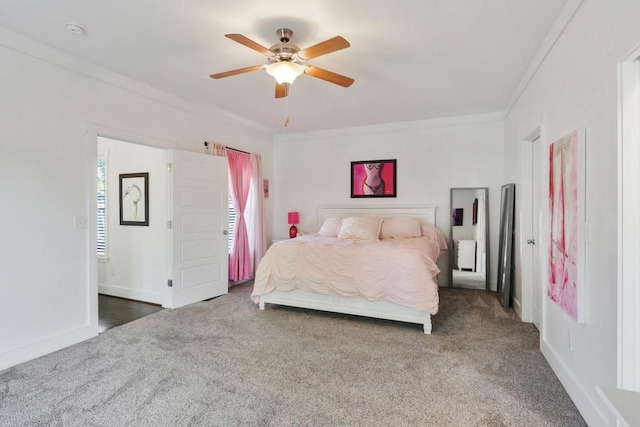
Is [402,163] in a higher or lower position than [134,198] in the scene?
higher

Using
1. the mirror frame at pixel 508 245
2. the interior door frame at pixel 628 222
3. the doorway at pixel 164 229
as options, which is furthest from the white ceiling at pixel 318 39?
the mirror frame at pixel 508 245

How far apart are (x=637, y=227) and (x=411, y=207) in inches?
149

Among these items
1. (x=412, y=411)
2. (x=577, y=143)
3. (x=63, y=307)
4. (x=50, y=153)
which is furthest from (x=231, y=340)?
(x=577, y=143)

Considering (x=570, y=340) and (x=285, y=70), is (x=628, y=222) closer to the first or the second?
(x=570, y=340)

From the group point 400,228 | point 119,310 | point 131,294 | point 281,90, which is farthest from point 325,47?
point 131,294

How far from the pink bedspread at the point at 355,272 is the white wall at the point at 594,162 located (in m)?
1.08

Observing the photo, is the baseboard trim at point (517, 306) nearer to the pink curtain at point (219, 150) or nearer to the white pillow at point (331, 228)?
the white pillow at point (331, 228)

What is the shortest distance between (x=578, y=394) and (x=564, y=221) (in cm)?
108

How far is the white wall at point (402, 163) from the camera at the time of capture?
16.1 ft

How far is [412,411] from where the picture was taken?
198 centimetres

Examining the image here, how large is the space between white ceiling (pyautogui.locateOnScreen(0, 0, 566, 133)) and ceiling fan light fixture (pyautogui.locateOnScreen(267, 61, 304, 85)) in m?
0.27

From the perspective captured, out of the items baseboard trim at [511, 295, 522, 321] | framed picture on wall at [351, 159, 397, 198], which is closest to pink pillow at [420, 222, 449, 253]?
framed picture on wall at [351, 159, 397, 198]

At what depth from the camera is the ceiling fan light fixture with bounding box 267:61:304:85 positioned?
8.35 ft

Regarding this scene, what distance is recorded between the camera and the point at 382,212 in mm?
5414
